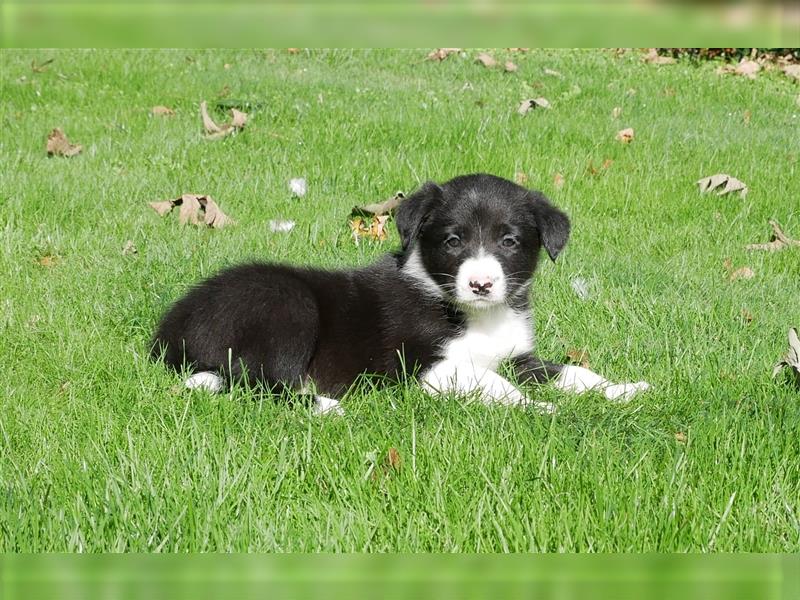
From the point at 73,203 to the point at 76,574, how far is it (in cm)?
506

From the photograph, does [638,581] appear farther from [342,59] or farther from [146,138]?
[342,59]

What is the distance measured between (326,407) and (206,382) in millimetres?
472

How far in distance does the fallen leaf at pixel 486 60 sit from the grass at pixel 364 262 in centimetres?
70

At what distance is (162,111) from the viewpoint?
762 centimetres

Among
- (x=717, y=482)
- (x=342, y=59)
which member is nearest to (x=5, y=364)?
(x=717, y=482)

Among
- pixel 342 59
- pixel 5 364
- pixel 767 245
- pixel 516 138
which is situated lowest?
pixel 5 364

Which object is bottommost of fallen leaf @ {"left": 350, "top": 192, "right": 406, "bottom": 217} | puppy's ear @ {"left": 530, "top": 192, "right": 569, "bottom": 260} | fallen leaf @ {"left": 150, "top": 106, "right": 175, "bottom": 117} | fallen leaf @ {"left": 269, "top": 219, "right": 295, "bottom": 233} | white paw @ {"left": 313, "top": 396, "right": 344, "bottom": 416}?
white paw @ {"left": 313, "top": 396, "right": 344, "bottom": 416}

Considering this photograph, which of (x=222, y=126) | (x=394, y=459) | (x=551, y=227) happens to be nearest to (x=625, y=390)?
(x=551, y=227)

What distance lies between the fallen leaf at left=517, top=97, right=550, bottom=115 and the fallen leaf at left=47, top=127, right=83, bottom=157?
3702 mm

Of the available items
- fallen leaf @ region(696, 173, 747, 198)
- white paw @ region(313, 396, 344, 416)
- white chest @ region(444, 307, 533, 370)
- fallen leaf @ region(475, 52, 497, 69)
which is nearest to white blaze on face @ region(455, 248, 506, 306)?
white chest @ region(444, 307, 533, 370)

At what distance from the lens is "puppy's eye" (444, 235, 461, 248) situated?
3.87 m

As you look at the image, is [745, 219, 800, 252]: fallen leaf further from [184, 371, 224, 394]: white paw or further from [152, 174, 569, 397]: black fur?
[184, 371, 224, 394]: white paw

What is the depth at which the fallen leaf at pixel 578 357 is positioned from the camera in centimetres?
405
